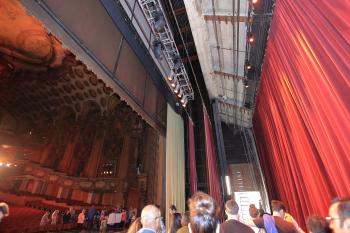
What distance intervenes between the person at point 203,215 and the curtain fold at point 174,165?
5.70 metres

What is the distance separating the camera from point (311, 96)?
10.4ft

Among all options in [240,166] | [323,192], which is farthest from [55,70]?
[323,192]

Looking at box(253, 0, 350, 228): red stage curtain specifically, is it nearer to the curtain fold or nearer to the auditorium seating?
the curtain fold

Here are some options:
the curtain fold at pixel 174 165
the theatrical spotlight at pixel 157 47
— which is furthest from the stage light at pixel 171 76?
the curtain fold at pixel 174 165

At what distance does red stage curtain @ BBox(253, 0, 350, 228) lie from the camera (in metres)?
2.35

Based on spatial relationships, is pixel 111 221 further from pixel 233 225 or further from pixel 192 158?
pixel 233 225

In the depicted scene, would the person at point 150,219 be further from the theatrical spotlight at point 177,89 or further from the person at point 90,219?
the person at point 90,219

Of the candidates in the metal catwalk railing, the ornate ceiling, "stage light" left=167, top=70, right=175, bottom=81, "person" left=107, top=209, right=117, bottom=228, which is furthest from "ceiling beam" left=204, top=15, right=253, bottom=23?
"person" left=107, top=209, right=117, bottom=228

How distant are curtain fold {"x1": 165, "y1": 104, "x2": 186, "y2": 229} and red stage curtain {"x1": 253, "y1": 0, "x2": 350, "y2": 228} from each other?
3.76m

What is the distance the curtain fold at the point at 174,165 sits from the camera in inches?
287

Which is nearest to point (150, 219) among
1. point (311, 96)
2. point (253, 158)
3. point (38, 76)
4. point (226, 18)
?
point (311, 96)

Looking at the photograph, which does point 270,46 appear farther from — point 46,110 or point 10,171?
point 46,110

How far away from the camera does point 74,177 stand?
58.4 feet

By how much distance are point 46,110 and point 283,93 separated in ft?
73.9
